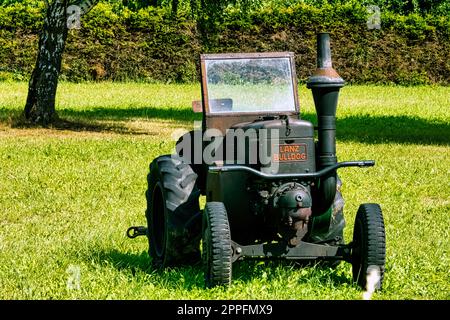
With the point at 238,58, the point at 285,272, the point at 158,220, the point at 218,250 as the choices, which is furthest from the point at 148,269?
the point at 238,58

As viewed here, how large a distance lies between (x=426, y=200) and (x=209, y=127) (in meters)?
5.02

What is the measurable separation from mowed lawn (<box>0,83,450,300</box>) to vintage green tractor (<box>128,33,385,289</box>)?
0.24 metres

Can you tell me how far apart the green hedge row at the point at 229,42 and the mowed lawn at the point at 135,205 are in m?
7.21

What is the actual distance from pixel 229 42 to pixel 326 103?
26.1 meters

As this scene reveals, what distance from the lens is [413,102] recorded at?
2828 centimetres

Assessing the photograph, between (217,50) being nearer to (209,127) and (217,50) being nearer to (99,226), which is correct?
(99,226)

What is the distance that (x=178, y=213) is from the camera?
24.4ft

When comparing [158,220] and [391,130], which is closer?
[158,220]

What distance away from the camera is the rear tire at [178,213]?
24.4ft

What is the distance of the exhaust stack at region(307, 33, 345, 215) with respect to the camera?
691 centimetres

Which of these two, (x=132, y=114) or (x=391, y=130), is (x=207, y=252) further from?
(x=132, y=114)

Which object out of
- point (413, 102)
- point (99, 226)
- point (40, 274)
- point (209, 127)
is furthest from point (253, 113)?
point (413, 102)

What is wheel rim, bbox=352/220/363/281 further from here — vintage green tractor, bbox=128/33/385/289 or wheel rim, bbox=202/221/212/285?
wheel rim, bbox=202/221/212/285
